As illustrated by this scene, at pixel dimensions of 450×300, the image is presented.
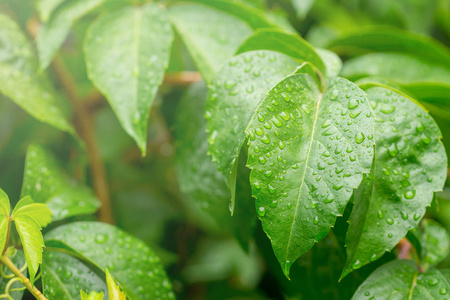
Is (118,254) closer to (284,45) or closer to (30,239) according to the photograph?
(30,239)

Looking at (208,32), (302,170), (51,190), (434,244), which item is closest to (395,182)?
(302,170)

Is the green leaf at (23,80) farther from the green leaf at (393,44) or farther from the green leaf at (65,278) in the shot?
the green leaf at (393,44)

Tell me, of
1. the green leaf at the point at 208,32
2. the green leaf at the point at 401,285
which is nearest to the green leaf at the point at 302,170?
the green leaf at the point at 401,285

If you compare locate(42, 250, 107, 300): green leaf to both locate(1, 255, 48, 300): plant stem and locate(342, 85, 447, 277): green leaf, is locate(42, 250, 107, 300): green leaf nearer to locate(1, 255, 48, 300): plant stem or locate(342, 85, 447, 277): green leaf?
locate(1, 255, 48, 300): plant stem

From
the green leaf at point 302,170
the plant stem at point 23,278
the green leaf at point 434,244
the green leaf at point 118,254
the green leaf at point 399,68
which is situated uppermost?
the green leaf at point 302,170

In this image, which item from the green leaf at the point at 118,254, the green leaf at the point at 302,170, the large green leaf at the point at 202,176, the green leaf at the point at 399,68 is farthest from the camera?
the green leaf at the point at 399,68

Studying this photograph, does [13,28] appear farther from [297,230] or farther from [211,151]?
[297,230]

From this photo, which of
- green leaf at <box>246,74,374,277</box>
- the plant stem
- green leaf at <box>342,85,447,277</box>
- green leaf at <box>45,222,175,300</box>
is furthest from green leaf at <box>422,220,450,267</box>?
the plant stem
